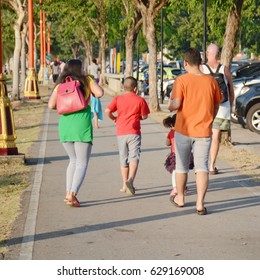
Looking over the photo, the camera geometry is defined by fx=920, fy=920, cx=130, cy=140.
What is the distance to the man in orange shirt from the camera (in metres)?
9.79

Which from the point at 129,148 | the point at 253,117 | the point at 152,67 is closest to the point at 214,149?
the point at 129,148

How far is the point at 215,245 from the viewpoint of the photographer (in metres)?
8.19

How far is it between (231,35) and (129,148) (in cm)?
851

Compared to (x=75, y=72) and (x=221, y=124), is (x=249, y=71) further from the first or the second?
(x=75, y=72)

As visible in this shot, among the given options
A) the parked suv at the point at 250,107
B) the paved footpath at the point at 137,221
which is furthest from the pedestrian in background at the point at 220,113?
the parked suv at the point at 250,107

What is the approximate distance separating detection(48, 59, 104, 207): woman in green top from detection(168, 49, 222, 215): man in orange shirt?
997 millimetres

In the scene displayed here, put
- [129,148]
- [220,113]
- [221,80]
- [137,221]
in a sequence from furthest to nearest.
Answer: [220,113] < [221,80] < [129,148] < [137,221]

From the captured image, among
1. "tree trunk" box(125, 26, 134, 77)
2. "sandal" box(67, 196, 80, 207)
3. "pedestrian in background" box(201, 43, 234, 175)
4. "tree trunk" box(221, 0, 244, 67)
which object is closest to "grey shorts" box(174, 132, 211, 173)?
"sandal" box(67, 196, 80, 207)

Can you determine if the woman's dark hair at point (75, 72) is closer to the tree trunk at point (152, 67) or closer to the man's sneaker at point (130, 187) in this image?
the man's sneaker at point (130, 187)

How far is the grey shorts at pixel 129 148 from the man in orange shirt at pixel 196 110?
152cm

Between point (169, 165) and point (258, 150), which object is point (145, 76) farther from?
point (169, 165)

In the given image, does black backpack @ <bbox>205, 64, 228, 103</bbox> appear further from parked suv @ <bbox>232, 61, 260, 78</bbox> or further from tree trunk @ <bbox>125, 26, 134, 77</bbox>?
tree trunk @ <bbox>125, 26, 134, 77</bbox>

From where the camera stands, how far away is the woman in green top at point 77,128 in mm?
10375

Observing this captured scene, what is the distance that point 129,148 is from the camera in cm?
1152
